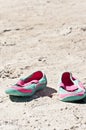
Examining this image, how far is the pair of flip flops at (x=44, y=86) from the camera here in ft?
12.8

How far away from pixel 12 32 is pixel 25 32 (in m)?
0.19

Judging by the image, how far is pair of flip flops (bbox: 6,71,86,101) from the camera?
3906 mm

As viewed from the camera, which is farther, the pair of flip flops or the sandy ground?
the pair of flip flops

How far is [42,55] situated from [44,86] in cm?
108

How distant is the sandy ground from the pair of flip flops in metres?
0.06

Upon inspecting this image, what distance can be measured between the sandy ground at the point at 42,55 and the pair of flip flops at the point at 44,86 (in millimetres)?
63

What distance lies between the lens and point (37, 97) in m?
4.05

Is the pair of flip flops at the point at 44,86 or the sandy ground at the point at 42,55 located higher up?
the pair of flip flops at the point at 44,86

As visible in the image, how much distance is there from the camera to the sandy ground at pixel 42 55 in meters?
3.66

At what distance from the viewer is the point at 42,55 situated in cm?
521

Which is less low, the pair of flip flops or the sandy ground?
the pair of flip flops

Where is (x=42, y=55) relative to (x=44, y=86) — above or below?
below

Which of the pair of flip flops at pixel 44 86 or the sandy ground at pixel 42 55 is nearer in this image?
the sandy ground at pixel 42 55

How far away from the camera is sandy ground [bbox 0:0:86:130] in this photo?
3.66 m
